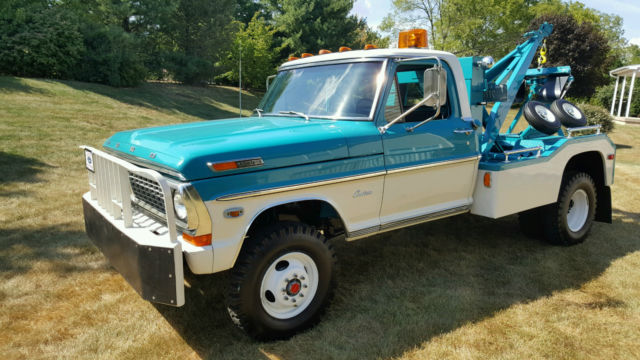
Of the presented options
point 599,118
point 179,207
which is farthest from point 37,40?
point 599,118

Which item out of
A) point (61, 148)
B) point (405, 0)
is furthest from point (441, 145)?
point (405, 0)

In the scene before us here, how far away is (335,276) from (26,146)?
8222mm

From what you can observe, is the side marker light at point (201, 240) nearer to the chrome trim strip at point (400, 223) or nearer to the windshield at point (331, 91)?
the chrome trim strip at point (400, 223)

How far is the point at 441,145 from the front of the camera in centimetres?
405

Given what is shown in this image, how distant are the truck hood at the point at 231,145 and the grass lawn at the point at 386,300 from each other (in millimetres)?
1344

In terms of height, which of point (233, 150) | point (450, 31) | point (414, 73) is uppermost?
point (450, 31)

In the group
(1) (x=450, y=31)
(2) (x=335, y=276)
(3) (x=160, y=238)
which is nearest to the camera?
(3) (x=160, y=238)

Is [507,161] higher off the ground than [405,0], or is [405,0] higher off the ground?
[405,0]

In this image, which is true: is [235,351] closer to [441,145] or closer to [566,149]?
[441,145]

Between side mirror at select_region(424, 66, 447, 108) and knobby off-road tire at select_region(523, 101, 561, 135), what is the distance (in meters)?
2.11

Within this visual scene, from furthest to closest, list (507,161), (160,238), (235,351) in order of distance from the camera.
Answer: (507,161), (235,351), (160,238)

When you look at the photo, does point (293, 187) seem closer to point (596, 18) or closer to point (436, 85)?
point (436, 85)

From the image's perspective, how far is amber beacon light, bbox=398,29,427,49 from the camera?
4449 mm

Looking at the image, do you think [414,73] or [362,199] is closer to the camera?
[362,199]
